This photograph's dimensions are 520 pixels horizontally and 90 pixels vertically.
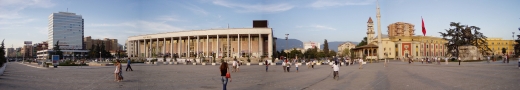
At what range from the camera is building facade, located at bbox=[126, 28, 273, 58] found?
87250mm

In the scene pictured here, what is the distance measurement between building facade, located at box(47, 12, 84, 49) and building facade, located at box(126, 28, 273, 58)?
40.0 metres

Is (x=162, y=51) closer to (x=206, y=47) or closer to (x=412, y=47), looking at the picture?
(x=206, y=47)

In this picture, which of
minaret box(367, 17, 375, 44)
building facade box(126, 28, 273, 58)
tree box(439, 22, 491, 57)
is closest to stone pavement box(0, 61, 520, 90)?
tree box(439, 22, 491, 57)

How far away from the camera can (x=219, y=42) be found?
310 feet

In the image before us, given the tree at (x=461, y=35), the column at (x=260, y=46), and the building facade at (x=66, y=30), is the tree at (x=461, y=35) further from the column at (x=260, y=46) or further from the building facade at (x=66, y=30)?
the building facade at (x=66, y=30)

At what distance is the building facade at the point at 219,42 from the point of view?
87250mm

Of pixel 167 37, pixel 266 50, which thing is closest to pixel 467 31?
pixel 266 50

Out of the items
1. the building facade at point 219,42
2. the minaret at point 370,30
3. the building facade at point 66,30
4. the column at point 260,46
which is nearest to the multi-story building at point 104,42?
the building facade at point 66,30

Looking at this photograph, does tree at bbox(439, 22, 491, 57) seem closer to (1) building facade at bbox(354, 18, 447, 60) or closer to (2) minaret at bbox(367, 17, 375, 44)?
(1) building facade at bbox(354, 18, 447, 60)

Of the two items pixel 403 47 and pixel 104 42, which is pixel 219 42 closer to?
pixel 403 47

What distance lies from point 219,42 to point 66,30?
70.0 meters

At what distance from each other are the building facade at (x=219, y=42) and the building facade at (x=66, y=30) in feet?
131

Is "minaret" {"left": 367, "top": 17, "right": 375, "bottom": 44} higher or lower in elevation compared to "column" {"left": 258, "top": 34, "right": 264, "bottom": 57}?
higher

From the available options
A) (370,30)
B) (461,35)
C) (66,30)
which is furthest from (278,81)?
(66,30)
